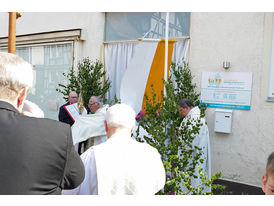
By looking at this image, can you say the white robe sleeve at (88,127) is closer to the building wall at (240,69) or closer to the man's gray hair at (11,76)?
the building wall at (240,69)

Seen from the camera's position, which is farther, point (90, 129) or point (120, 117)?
point (90, 129)

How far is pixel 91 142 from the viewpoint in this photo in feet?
16.6

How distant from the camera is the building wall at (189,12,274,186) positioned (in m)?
5.59

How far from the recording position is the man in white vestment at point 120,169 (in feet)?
6.15

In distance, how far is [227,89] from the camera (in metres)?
5.97

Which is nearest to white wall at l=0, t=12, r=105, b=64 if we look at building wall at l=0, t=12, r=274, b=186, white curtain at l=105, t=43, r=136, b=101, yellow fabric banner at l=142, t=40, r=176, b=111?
white curtain at l=105, t=43, r=136, b=101

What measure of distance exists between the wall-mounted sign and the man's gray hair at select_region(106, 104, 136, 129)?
168 inches

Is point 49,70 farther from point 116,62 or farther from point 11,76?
point 11,76

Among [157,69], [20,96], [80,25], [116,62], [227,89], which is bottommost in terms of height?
[20,96]

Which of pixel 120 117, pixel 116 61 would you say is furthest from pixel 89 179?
pixel 116 61

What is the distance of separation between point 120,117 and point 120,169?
0.35 m

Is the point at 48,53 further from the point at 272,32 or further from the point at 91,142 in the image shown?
the point at 272,32
